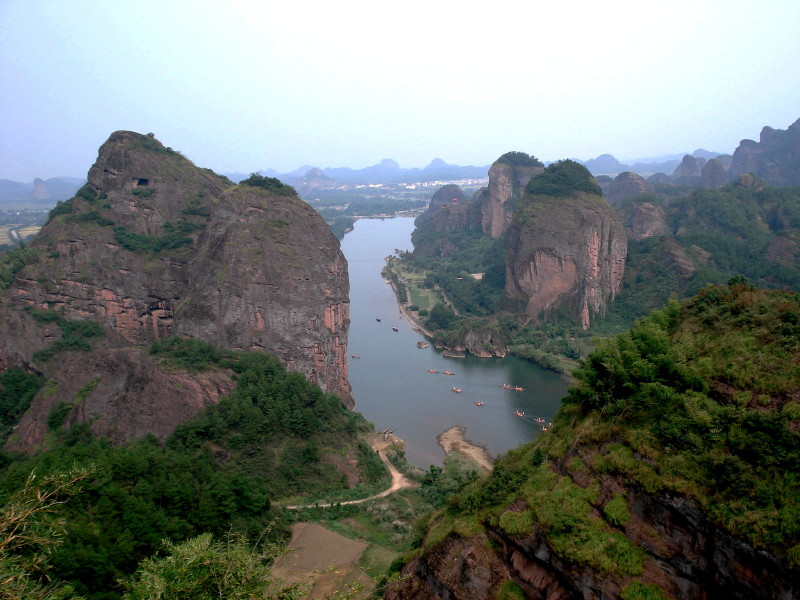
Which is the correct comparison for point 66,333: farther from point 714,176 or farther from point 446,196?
point 714,176

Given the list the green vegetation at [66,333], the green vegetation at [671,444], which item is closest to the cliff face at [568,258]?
the green vegetation at [66,333]

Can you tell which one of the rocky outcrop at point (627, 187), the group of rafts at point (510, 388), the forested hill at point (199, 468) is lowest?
the group of rafts at point (510, 388)

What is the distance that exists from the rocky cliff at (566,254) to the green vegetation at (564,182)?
0.34 ft

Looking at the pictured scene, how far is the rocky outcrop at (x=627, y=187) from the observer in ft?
317

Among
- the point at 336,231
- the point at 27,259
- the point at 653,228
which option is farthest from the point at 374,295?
the point at 336,231

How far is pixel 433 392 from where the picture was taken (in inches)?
1575

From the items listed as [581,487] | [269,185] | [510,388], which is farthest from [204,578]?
[510,388]

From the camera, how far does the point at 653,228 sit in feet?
226

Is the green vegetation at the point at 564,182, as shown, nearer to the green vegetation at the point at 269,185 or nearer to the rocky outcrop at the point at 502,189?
the rocky outcrop at the point at 502,189

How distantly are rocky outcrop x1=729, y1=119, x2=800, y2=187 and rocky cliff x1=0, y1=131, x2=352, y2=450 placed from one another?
99098 millimetres

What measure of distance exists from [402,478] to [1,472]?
1688 cm

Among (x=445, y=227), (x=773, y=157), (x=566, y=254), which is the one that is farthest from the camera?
(x=773, y=157)

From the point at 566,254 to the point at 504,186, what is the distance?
3443cm

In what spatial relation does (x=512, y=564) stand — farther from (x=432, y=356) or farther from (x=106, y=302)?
(x=432, y=356)
